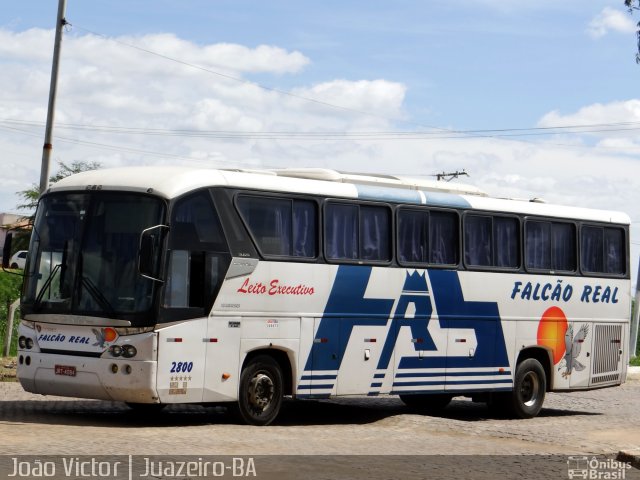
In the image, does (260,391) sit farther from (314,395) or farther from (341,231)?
(341,231)

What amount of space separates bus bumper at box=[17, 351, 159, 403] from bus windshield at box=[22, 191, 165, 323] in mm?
597

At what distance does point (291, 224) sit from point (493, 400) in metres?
5.85

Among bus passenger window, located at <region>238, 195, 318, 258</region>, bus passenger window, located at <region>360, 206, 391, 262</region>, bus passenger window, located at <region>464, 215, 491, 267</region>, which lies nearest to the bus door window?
bus passenger window, located at <region>238, 195, 318, 258</region>

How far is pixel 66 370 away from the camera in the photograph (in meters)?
16.4

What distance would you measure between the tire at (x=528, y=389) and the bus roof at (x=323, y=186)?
2609 mm

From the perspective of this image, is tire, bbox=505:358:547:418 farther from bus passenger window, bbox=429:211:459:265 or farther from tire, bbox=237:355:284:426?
tire, bbox=237:355:284:426

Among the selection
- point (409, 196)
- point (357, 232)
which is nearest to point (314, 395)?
point (357, 232)

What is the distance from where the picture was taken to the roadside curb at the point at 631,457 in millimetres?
15220

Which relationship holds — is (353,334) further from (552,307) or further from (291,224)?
(552,307)

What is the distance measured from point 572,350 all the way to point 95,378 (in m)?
9.84

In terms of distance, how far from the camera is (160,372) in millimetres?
16062

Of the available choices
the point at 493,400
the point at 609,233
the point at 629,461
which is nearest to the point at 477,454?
the point at 629,461

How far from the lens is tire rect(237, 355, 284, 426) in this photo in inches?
680

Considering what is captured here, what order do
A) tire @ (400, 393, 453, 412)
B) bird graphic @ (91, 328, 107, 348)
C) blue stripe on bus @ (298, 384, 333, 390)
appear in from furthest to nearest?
tire @ (400, 393, 453, 412), blue stripe on bus @ (298, 384, 333, 390), bird graphic @ (91, 328, 107, 348)
